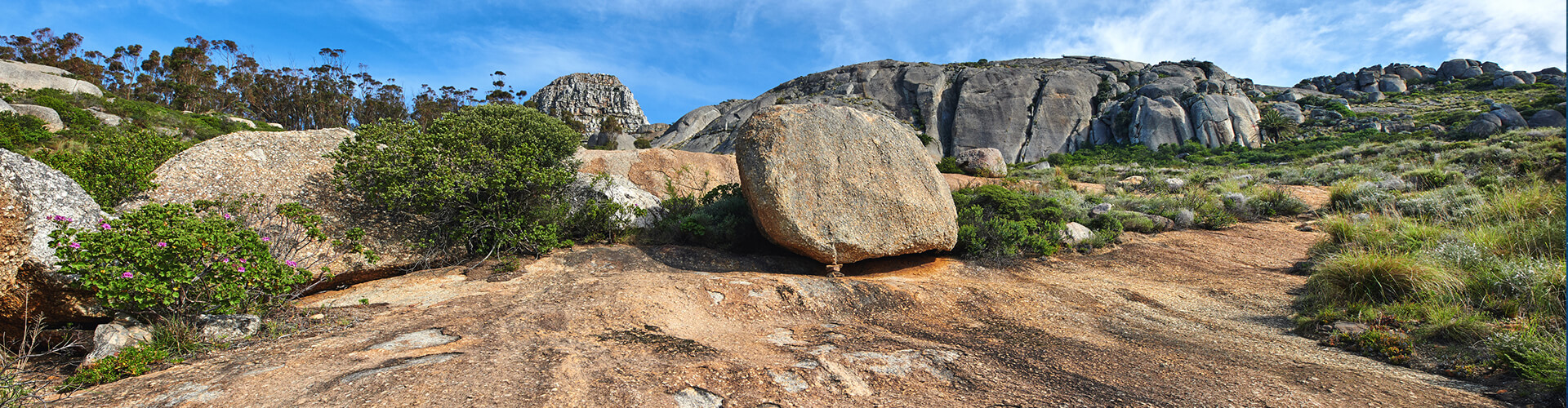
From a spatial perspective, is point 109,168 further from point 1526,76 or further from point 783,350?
point 1526,76

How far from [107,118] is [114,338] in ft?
86.2

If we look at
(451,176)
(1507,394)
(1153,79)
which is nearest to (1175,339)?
(1507,394)

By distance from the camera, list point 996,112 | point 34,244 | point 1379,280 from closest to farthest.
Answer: point 34,244, point 1379,280, point 996,112

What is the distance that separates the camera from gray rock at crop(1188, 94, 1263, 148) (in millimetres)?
41469

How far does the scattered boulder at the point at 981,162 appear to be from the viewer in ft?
66.6

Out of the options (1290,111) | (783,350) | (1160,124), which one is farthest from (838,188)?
(1290,111)

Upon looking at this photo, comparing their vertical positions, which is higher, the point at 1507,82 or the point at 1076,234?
the point at 1507,82

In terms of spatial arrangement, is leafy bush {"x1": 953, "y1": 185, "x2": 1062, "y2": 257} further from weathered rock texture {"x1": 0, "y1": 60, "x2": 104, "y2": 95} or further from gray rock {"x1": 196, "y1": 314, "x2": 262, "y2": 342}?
weathered rock texture {"x1": 0, "y1": 60, "x2": 104, "y2": 95}

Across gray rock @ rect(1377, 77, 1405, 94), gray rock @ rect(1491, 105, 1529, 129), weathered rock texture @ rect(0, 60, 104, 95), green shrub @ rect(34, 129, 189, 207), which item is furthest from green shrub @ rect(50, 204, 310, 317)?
gray rock @ rect(1377, 77, 1405, 94)

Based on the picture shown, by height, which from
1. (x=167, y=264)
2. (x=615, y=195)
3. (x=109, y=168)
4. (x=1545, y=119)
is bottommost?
(x=167, y=264)

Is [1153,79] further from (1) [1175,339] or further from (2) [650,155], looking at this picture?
(1) [1175,339]

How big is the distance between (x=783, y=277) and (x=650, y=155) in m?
7.83

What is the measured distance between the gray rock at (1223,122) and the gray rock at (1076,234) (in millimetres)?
39373

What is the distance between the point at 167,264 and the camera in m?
4.04
